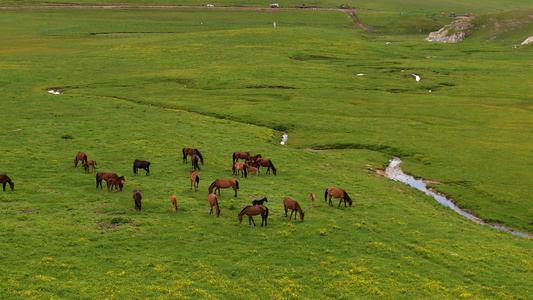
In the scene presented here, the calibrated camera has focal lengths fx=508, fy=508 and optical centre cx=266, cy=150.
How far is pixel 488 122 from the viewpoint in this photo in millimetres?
55438

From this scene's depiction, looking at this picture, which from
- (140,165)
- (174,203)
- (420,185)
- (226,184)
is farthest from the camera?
(420,185)

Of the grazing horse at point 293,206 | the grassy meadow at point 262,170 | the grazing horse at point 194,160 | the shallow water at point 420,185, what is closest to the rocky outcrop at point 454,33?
the grassy meadow at point 262,170

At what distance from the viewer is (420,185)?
3903cm

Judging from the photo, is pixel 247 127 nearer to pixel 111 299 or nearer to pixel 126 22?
pixel 111 299

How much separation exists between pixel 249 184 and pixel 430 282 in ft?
44.8

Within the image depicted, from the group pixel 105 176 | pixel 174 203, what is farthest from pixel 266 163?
pixel 105 176

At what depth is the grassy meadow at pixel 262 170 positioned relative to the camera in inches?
851

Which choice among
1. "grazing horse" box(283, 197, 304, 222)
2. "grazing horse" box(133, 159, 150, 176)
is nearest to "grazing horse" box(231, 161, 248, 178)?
"grazing horse" box(133, 159, 150, 176)

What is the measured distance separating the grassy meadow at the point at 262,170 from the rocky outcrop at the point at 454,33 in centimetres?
1749

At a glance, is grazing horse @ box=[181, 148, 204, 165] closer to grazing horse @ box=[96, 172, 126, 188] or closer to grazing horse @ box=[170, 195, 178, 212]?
grazing horse @ box=[96, 172, 126, 188]

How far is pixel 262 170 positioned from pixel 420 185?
12.4m

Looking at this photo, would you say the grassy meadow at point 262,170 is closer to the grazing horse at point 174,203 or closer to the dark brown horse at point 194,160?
the grazing horse at point 174,203

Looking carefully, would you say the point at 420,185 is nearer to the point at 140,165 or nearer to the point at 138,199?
the point at 140,165

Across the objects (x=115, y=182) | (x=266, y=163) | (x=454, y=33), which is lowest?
(x=266, y=163)
